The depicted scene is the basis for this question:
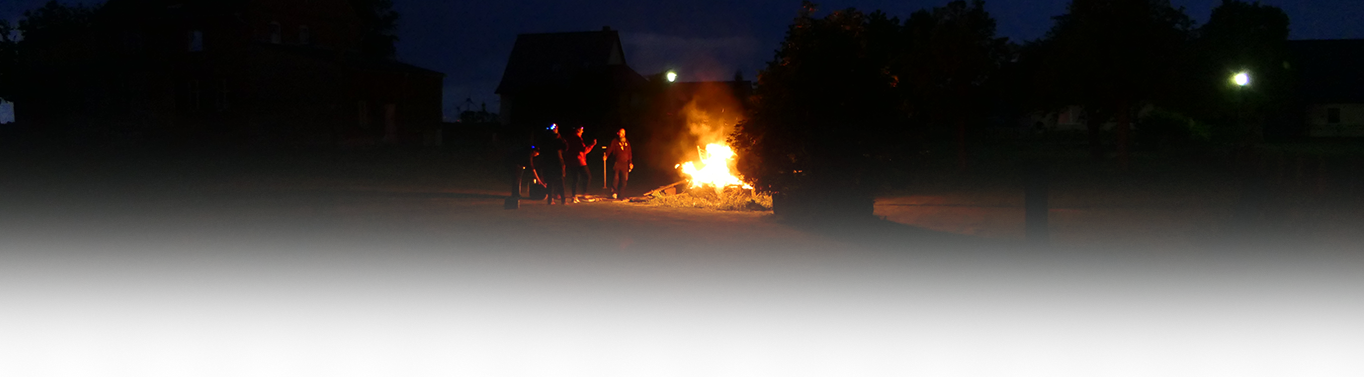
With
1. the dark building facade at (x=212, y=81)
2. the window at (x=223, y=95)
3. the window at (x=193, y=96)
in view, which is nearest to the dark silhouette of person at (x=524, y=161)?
the dark building facade at (x=212, y=81)

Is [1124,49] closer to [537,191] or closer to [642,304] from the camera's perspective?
[537,191]

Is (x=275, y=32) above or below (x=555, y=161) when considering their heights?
above

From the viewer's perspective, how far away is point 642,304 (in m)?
6.34

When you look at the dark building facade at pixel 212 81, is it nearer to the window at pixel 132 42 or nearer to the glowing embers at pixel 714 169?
the window at pixel 132 42

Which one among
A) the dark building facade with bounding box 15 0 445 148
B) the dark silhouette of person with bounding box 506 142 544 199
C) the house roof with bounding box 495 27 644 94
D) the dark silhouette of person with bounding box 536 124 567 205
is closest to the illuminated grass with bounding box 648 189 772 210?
the dark silhouette of person with bounding box 536 124 567 205

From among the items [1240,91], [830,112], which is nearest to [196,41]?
[830,112]

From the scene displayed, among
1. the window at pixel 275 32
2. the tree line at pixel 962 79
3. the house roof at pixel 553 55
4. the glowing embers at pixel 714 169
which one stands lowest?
Answer: the glowing embers at pixel 714 169

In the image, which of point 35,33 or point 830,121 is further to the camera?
point 35,33

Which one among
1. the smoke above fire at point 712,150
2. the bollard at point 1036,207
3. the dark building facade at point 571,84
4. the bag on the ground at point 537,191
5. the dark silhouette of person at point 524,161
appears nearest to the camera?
the bollard at point 1036,207

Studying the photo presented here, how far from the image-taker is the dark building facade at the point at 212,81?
33.8m

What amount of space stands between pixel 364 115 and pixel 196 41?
6574 mm

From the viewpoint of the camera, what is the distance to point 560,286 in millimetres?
6922

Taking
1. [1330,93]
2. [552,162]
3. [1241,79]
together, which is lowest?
[552,162]

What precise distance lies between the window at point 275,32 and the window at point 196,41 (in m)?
2.55
